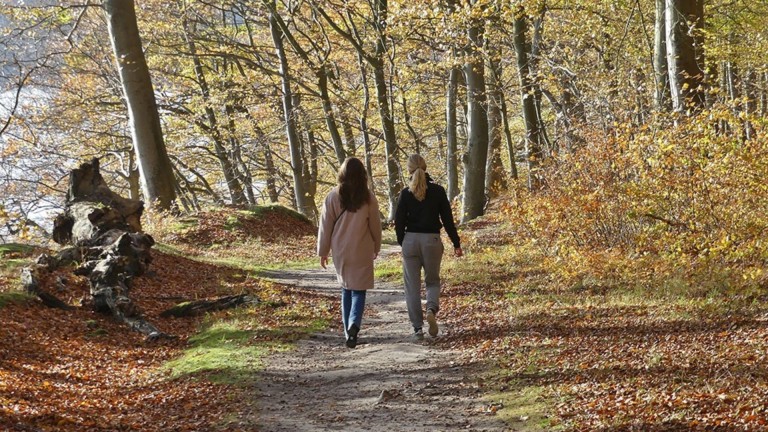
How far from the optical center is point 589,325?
8.40 meters

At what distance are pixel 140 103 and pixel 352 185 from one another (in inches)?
447

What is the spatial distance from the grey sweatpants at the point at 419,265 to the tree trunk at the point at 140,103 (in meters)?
11.4

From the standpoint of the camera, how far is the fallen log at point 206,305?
11180 mm

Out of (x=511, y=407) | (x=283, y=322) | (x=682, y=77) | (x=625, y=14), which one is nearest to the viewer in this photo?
(x=511, y=407)

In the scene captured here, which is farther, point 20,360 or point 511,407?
point 20,360

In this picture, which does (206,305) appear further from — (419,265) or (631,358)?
(631,358)

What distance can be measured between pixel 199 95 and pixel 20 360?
21.2m

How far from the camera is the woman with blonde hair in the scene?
346 inches

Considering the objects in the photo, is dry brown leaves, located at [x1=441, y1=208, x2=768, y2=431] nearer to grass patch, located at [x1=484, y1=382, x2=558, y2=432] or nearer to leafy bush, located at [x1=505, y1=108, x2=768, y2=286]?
grass patch, located at [x1=484, y1=382, x2=558, y2=432]

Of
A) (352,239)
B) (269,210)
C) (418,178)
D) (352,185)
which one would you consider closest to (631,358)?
(418,178)

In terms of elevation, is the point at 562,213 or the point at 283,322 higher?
the point at 562,213

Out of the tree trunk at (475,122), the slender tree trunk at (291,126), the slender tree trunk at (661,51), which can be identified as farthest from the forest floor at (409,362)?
the slender tree trunk at (291,126)

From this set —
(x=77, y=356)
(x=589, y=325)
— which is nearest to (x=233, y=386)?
(x=77, y=356)

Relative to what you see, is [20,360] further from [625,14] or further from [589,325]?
[625,14]
